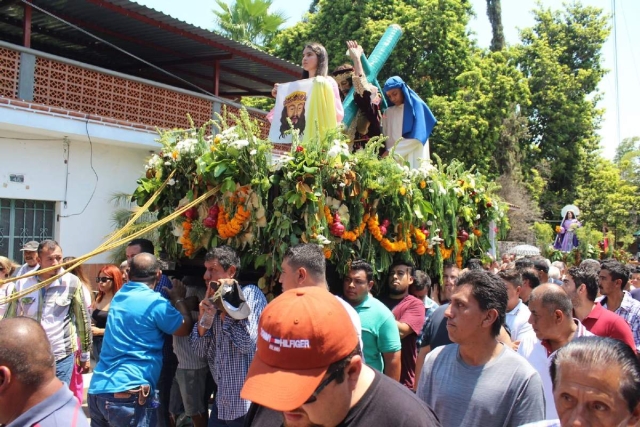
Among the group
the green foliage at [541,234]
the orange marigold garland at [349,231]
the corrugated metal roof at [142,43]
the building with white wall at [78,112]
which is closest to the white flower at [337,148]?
the orange marigold garland at [349,231]

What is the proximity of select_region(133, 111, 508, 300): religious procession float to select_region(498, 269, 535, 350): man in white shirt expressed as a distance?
948 mm

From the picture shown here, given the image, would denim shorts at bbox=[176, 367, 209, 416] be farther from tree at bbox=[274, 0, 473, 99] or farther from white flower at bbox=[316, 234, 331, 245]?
tree at bbox=[274, 0, 473, 99]

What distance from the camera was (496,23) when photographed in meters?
26.7

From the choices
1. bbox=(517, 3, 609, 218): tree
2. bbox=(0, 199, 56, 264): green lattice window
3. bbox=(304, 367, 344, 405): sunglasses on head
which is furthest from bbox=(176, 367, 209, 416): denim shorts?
bbox=(517, 3, 609, 218): tree

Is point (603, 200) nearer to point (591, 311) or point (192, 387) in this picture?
point (591, 311)

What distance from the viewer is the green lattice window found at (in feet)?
31.9

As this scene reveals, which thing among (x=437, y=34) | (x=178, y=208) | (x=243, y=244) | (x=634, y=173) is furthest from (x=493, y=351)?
(x=634, y=173)

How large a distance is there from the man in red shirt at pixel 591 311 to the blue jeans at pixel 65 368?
4.08 meters

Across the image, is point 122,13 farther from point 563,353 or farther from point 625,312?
point 563,353

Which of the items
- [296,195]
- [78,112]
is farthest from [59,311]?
[78,112]

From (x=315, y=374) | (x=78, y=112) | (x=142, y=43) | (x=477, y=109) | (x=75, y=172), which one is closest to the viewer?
(x=315, y=374)

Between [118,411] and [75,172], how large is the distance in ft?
24.1

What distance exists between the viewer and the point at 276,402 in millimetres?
1609

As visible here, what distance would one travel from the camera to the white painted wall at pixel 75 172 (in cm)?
958
